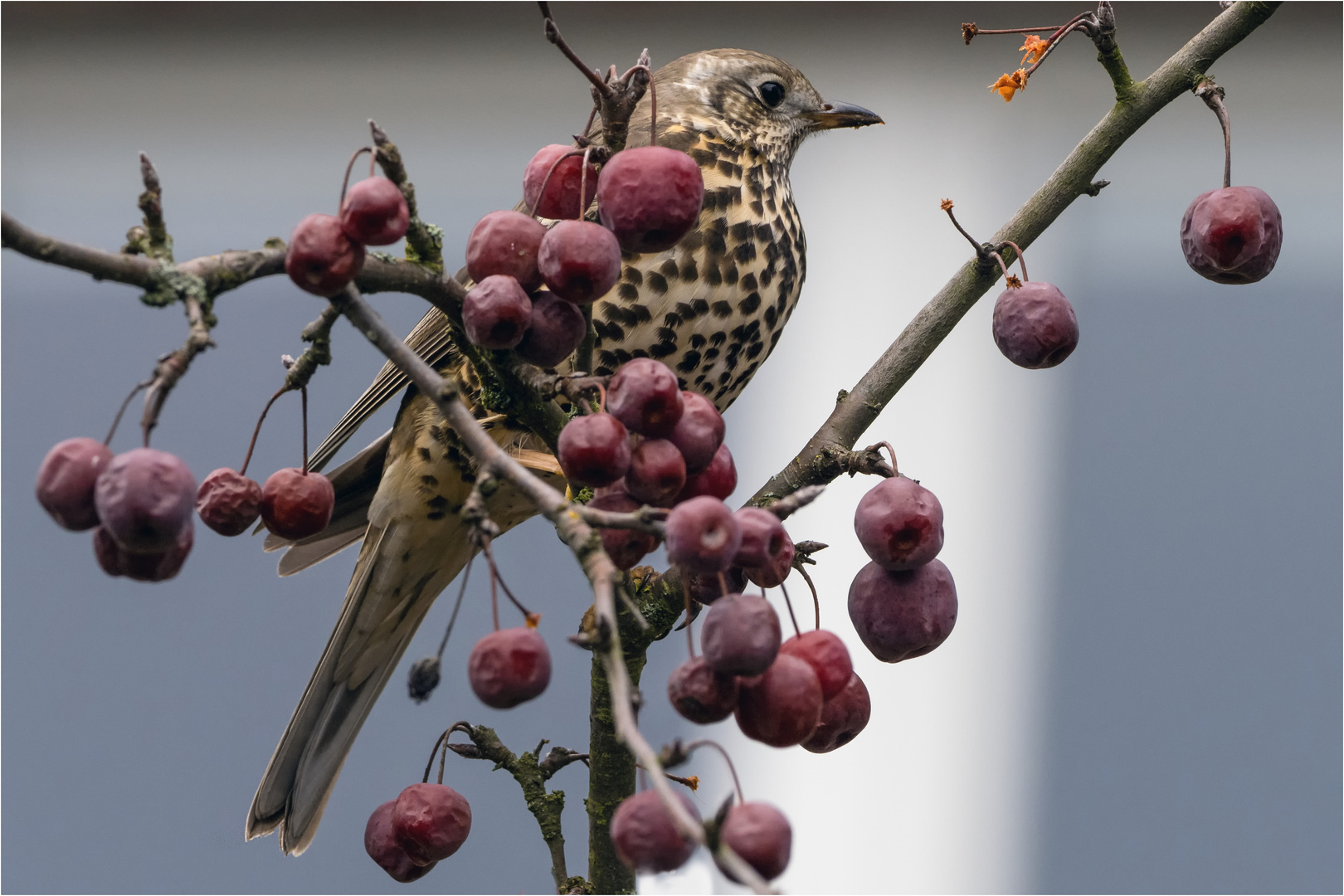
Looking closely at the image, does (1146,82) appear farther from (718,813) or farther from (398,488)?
(398,488)

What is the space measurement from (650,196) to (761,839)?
25cm

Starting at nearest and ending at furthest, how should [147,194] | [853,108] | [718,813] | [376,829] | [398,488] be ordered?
[718,813]
[147,194]
[376,829]
[398,488]
[853,108]

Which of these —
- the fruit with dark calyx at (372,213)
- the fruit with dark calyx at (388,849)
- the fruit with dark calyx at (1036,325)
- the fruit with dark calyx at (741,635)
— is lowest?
the fruit with dark calyx at (388,849)

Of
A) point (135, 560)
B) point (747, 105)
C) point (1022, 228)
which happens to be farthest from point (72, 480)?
point (747, 105)

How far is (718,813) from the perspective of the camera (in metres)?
0.38

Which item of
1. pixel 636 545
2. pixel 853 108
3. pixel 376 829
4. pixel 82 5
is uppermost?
pixel 82 5

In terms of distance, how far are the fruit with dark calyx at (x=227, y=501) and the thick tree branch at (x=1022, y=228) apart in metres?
0.28

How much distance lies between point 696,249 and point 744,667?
691 millimetres

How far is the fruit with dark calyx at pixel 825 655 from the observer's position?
0.58 metres

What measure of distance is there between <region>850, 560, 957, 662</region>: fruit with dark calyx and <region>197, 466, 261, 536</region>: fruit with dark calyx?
30 cm


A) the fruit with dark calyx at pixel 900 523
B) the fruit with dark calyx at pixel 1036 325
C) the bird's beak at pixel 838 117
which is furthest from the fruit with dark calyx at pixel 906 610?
the bird's beak at pixel 838 117

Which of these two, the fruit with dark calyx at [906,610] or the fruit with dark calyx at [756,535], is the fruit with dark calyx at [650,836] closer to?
the fruit with dark calyx at [756,535]

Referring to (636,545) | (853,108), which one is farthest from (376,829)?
(853,108)

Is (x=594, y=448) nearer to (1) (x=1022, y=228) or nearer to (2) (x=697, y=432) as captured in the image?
(2) (x=697, y=432)
